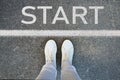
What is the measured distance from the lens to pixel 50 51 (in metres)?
1.51

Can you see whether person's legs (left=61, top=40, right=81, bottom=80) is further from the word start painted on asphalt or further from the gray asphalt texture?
the word start painted on asphalt

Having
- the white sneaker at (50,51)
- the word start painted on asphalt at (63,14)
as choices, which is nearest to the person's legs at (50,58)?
the white sneaker at (50,51)

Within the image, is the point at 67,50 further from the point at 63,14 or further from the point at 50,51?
the point at 63,14

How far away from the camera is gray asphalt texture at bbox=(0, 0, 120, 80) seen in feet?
5.05

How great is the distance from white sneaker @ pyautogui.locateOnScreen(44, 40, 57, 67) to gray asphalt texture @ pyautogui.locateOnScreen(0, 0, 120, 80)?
0.03 meters

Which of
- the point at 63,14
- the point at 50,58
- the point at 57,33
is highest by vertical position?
the point at 63,14

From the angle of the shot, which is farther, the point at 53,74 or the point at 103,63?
the point at 103,63

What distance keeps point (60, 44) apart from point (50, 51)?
88 millimetres

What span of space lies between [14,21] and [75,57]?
44 centimetres

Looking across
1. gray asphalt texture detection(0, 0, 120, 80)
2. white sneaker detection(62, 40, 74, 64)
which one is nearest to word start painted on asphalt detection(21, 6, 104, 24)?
gray asphalt texture detection(0, 0, 120, 80)

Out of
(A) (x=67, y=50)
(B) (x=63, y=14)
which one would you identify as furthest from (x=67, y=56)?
(B) (x=63, y=14)

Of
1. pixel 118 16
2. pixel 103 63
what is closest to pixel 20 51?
pixel 103 63

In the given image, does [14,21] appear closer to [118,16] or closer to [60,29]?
[60,29]

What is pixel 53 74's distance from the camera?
1.28 metres
